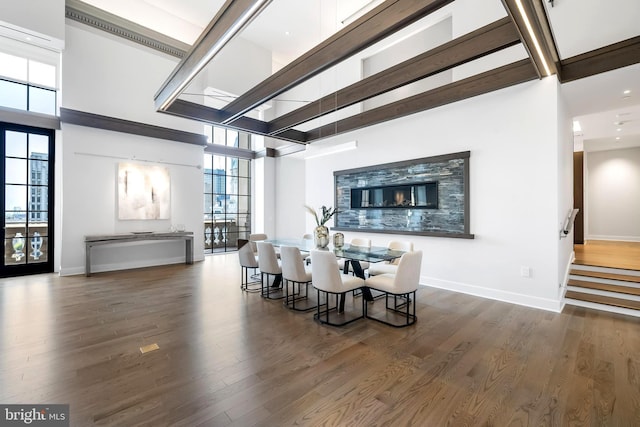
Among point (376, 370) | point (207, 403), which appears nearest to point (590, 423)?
point (376, 370)

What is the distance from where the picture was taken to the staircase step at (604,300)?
3561 mm

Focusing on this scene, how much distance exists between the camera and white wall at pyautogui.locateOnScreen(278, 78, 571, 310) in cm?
375

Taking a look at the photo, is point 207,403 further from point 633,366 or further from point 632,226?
point 632,226

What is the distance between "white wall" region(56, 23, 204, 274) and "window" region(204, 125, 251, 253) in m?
1.34

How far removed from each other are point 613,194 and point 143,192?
12.4 m

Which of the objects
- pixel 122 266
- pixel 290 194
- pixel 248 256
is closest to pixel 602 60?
pixel 248 256

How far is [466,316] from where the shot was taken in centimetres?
352

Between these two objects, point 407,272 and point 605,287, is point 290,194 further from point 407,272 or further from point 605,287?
point 605,287

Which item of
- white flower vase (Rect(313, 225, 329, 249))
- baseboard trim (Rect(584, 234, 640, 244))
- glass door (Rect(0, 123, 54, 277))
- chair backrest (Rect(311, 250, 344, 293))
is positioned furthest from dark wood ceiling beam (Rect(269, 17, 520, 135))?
baseboard trim (Rect(584, 234, 640, 244))

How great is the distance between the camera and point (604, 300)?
376 centimetres

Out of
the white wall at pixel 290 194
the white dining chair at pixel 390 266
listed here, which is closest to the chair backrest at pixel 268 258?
the white dining chair at pixel 390 266

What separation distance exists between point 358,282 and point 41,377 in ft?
9.38

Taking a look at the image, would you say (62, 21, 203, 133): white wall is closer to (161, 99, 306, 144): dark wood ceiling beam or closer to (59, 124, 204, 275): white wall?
(59, 124, 204, 275): white wall

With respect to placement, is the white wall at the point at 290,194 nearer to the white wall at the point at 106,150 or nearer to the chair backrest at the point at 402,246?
the white wall at the point at 106,150
